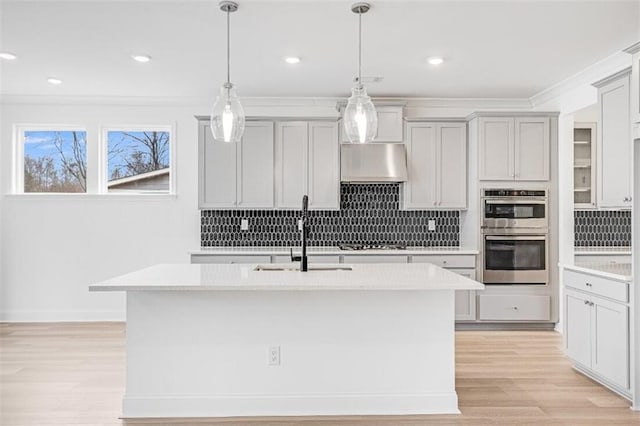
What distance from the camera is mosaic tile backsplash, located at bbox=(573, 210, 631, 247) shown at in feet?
18.1

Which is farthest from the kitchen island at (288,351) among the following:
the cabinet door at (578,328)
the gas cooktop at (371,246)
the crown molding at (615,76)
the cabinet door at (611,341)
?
the gas cooktop at (371,246)

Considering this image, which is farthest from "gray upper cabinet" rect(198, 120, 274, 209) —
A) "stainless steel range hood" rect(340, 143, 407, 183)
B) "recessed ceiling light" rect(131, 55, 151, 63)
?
"recessed ceiling light" rect(131, 55, 151, 63)

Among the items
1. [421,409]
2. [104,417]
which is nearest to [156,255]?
[104,417]

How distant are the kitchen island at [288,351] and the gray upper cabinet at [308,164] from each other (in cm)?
235

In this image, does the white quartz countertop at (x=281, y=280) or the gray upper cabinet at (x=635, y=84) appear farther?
the gray upper cabinet at (x=635, y=84)

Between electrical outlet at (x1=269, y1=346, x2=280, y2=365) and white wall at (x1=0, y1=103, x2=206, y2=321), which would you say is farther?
white wall at (x1=0, y1=103, x2=206, y2=321)

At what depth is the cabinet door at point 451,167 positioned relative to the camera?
212 inches

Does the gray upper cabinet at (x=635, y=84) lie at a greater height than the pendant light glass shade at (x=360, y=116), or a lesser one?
greater

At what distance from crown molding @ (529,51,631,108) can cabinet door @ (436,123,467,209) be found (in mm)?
933

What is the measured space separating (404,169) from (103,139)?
11.4 feet

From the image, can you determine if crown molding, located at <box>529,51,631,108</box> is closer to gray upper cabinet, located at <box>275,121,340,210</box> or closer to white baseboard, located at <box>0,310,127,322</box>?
gray upper cabinet, located at <box>275,121,340,210</box>

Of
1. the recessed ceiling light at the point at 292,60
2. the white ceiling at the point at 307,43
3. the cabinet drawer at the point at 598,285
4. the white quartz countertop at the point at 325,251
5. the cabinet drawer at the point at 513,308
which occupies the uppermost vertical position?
the white ceiling at the point at 307,43

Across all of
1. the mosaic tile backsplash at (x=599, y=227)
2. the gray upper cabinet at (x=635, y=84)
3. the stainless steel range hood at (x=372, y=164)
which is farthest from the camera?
the mosaic tile backsplash at (x=599, y=227)

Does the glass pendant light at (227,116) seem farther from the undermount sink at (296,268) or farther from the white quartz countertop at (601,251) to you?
the white quartz countertop at (601,251)
